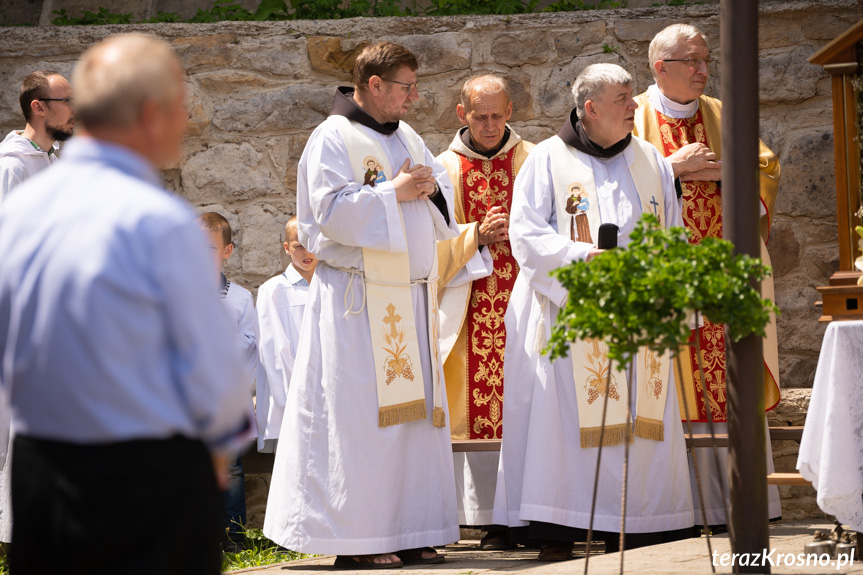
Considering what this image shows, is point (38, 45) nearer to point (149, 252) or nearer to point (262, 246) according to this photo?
point (262, 246)

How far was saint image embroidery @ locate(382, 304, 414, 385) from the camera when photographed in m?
5.41

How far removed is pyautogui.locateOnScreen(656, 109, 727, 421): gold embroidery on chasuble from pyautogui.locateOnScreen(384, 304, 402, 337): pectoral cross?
5.41 ft

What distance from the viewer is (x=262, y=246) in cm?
757

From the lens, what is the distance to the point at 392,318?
5.48 m

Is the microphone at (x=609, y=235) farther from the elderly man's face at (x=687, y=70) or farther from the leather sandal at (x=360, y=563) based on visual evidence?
the elderly man's face at (x=687, y=70)

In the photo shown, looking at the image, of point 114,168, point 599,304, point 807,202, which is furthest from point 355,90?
point 114,168

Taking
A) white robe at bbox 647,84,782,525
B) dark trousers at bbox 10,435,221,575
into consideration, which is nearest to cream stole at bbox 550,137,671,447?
white robe at bbox 647,84,782,525

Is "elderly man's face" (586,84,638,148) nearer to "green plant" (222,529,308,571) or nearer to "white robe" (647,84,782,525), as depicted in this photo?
"white robe" (647,84,782,525)

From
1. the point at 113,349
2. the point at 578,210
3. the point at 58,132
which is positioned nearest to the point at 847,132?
the point at 578,210

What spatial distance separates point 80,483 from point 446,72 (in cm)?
560

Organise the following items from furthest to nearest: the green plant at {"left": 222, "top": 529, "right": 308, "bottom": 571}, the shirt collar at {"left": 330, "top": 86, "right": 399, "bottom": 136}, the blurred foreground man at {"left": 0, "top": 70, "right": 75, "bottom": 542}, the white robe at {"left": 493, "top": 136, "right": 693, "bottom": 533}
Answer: the green plant at {"left": 222, "top": 529, "right": 308, "bottom": 571} < the blurred foreground man at {"left": 0, "top": 70, "right": 75, "bottom": 542} < the shirt collar at {"left": 330, "top": 86, "right": 399, "bottom": 136} < the white robe at {"left": 493, "top": 136, "right": 693, "bottom": 533}

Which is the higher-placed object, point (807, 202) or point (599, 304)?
point (807, 202)

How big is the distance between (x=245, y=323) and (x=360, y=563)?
2.19m

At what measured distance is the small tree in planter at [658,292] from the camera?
3561mm
